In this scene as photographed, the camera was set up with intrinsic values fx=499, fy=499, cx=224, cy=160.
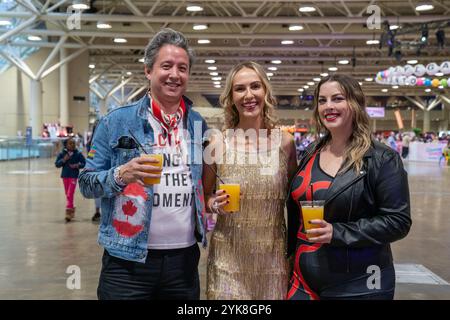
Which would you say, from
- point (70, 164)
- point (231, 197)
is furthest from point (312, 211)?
point (70, 164)

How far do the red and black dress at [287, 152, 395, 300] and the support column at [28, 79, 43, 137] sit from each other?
23.5 meters

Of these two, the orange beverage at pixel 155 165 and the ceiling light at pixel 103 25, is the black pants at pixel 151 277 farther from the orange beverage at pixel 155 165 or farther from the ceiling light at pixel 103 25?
the ceiling light at pixel 103 25

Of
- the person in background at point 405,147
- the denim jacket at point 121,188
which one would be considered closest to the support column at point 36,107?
the person in background at point 405,147

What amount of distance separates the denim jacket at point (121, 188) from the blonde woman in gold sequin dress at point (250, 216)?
25 cm

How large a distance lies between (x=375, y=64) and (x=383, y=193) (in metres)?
32.8

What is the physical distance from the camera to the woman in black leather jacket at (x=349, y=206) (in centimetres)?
199

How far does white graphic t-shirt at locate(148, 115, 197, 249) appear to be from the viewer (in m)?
2.14

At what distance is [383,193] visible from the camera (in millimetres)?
1994

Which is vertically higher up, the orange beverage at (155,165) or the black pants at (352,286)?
the orange beverage at (155,165)

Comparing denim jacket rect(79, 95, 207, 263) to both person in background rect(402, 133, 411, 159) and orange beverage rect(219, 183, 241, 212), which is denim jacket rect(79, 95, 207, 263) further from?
person in background rect(402, 133, 411, 159)

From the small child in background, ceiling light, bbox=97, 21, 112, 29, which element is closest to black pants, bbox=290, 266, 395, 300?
the small child in background
